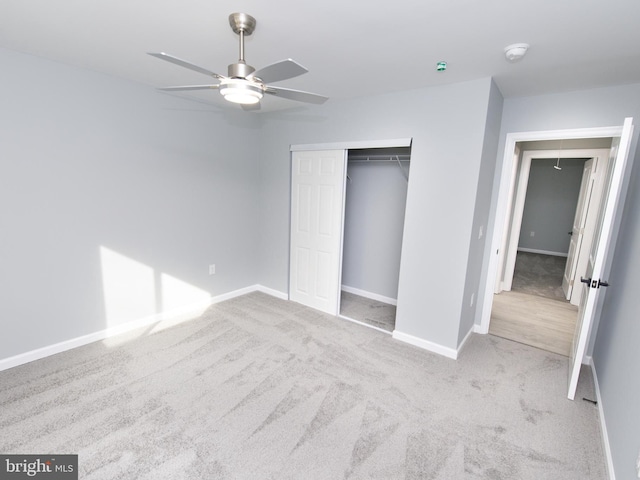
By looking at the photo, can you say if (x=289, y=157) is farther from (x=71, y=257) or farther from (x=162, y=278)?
(x=71, y=257)

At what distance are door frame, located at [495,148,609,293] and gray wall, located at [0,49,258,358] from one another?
159 inches

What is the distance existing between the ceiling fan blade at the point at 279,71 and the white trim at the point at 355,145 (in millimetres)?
1713

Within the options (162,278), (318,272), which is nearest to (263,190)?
(318,272)

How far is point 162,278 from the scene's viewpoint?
339 cm

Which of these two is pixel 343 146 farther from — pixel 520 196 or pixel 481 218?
pixel 520 196

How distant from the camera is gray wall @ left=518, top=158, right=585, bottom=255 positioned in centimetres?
681

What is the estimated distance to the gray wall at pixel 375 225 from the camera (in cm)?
402

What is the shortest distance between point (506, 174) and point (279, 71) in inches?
104

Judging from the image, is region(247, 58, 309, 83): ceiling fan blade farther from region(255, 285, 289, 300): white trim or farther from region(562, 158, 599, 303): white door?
region(562, 158, 599, 303): white door

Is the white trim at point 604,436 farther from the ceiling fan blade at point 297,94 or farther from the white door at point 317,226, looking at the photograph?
the ceiling fan blade at point 297,94

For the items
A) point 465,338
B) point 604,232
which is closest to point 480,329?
point 465,338

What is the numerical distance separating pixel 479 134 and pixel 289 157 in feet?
7.25

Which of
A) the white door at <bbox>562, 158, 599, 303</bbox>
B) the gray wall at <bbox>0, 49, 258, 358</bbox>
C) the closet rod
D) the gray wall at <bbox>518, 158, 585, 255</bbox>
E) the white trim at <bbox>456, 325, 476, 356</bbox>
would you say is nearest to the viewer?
the gray wall at <bbox>0, 49, 258, 358</bbox>

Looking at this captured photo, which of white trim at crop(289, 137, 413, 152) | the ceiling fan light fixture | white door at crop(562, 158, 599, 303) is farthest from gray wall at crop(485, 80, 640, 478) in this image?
the ceiling fan light fixture
